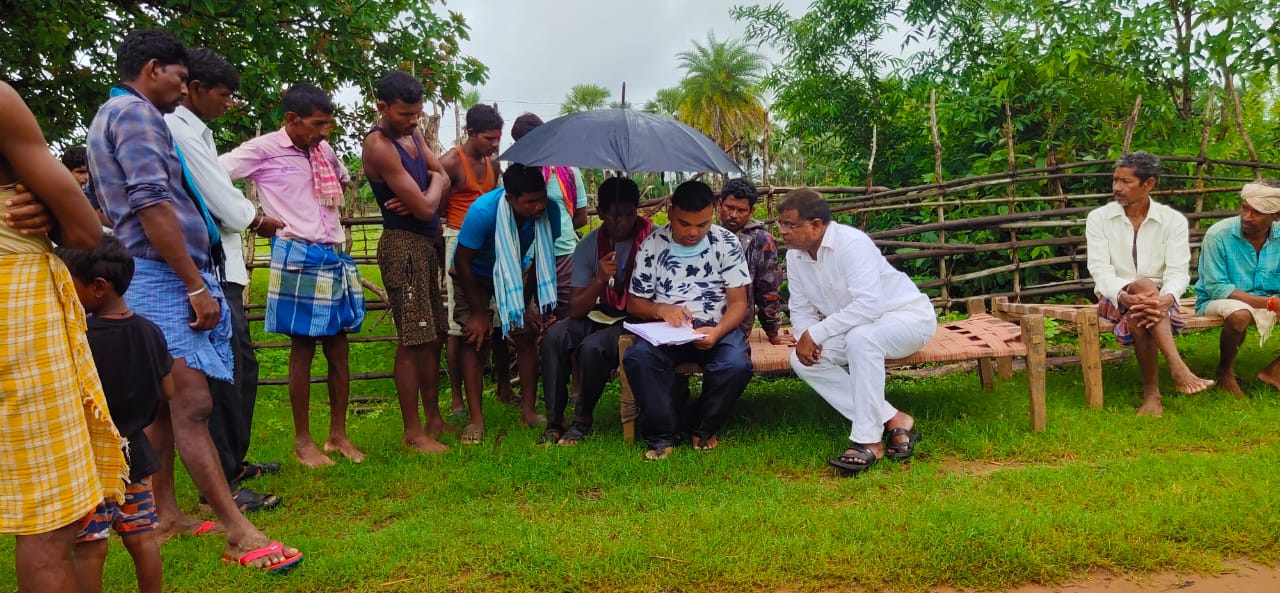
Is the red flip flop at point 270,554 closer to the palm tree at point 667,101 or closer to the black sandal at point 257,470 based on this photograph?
the black sandal at point 257,470

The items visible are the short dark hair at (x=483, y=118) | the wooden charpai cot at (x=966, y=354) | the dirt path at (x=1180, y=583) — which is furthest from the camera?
the short dark hair at (x=483, y=118)

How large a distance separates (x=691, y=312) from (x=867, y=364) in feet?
3.01

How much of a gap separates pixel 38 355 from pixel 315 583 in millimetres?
1210

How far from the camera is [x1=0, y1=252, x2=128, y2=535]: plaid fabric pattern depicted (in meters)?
2.12

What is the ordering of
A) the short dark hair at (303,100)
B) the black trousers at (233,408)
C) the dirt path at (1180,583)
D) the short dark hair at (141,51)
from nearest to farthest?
the dirt path at (1180,583) → the short dark hair at (141,51) → the black trousers at (233,408) → the short dark hair at (303,100)

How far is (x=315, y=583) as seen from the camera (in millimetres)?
2961

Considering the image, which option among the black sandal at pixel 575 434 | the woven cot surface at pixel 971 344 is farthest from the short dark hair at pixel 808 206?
the black sandal at pixel 575 434

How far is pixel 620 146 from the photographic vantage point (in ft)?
13.8

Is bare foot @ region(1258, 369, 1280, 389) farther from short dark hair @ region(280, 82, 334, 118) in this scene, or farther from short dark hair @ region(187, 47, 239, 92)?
short dark hair @ region(187, 47, 239, 92)

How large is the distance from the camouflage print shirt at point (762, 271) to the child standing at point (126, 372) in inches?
121

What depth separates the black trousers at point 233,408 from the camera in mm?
3695

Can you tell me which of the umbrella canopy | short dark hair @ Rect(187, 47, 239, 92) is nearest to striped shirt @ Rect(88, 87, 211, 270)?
short dark hair @ Rect(187, 47, 239, 92)

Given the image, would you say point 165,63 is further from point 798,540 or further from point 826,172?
point 826,172

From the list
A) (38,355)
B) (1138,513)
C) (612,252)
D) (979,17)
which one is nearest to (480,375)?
(612,252)
